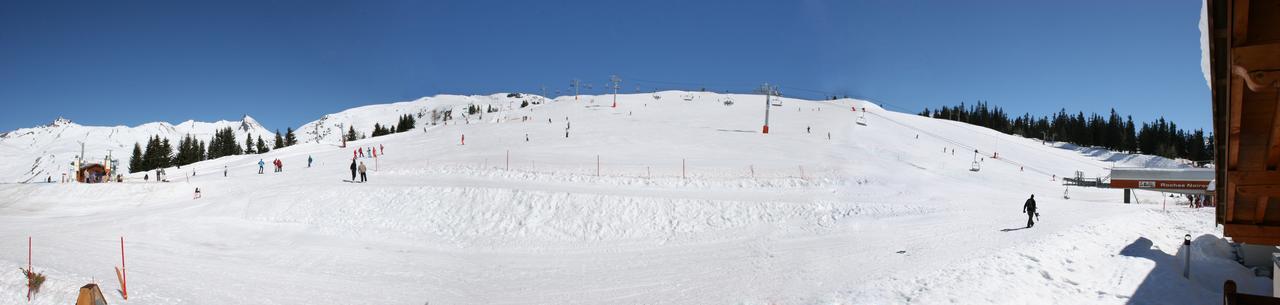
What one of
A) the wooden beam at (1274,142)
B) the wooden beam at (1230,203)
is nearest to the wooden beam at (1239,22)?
the wooden beam at (1274,142)

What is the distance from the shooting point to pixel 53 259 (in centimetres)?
1382

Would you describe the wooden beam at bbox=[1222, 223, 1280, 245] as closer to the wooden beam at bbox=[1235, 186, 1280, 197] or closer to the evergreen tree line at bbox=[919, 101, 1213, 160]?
the wooden beam at bbox=[1235, 186, 1280, 197]

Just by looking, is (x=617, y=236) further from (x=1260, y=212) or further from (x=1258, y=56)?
(x=1258, y=56)

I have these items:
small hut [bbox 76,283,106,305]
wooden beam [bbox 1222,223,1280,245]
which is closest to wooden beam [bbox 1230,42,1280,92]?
wooden beam [bbox 1222,223,1280,245]

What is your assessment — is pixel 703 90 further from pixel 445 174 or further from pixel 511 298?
pixel 511 298

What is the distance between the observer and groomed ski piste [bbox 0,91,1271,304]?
12.1 meters

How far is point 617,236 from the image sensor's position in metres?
20.1

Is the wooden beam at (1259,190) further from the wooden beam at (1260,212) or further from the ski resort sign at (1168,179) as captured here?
the ski resort sign at (1168,179)

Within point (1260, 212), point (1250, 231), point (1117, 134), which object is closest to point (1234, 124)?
point (1260, 212)

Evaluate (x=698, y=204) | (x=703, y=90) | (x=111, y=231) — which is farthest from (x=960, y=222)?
(x=703, y=90)

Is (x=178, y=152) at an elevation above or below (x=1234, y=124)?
below

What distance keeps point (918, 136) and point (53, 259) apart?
6424 cm

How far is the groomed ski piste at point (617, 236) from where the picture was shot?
1213 cm

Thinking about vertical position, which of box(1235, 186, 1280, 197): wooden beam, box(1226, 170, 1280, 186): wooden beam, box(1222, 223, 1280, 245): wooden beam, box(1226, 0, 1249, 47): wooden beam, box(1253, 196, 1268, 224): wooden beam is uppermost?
box(1226, 0, 1249, 47): wooden beam
